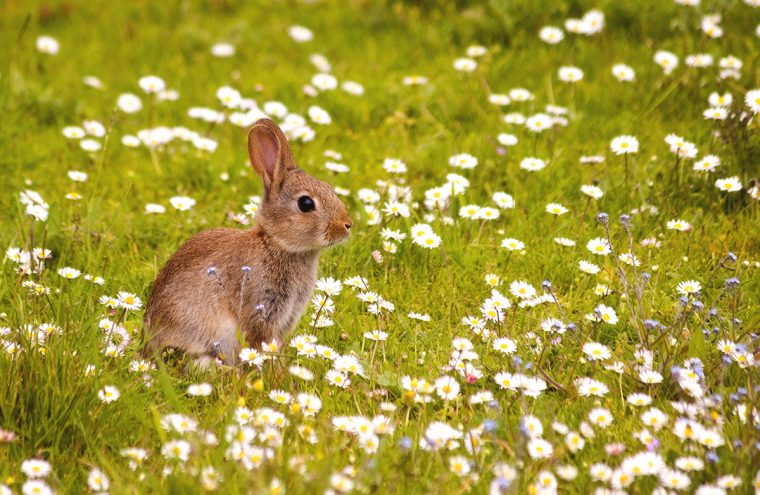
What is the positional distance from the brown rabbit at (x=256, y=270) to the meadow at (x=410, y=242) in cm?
17

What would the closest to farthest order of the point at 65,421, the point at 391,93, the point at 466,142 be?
the point at 65,421
the point at 466,142
the point at 391,93

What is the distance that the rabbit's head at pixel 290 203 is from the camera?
527 centimetres

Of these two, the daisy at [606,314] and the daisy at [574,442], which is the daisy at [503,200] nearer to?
the daisy at [606,314]

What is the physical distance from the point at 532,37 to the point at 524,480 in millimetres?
6008

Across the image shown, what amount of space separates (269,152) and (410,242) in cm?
105

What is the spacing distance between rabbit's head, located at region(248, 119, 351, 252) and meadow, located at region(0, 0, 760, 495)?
30 centimetres

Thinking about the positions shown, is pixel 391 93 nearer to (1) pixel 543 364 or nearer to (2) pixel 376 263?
A: (2) pixel 376 263

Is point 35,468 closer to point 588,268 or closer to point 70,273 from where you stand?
point 70,273

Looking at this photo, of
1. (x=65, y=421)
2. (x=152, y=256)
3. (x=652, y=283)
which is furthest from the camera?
(x=152, y=256)

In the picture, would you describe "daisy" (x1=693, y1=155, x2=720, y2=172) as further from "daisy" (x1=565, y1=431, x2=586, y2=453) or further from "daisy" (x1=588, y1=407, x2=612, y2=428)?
"daisy" (x1=565, y1=431, x2=586, y2=453)

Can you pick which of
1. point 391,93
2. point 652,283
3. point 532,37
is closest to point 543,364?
point 652,283

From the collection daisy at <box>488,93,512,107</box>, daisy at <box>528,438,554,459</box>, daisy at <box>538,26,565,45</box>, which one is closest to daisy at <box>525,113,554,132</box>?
daisy at <box>488,93,512,107</box>

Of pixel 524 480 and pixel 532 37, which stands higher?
pixel 524 480

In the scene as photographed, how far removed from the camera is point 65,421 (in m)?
4.04
